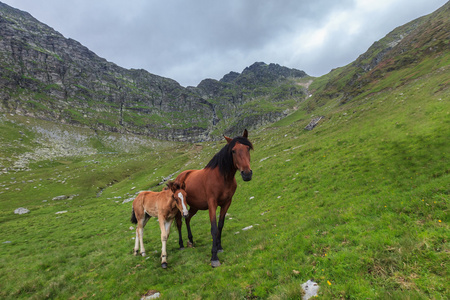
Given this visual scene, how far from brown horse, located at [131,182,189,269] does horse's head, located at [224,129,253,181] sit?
11.3ft

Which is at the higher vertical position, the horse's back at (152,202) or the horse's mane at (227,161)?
the horse's mane at (227,161)

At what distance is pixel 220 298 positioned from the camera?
5.78 metres

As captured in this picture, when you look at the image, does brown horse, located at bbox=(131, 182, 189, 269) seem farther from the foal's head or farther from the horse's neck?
the horse's neck

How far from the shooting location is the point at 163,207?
10195mm

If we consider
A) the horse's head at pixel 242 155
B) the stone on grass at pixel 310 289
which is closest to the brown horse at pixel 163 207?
the horse's head at pixel 242 155

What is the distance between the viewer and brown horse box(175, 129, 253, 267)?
8.30 meters

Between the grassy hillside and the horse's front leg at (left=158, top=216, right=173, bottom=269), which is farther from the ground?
the horse's front leg at (left=158, top=216, right=173, bottom=269)

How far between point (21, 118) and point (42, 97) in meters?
47.7

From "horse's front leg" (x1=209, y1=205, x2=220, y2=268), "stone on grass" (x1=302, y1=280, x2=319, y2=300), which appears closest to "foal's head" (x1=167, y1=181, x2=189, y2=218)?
"horse's front leg" (x1=209, y1=205, x2=220, y2=268)

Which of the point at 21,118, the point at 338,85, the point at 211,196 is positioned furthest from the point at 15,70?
the point at 338,85

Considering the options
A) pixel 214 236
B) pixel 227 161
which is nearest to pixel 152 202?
pixel 214 236

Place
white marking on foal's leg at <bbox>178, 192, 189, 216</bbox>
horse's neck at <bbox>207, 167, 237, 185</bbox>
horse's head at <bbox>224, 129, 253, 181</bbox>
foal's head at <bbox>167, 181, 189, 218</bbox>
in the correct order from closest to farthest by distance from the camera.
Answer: horse's head at <bbox>224, 129, 253, 181</bbox>, white marking on foal's leg at <bbox>178, 192, 189, 216</bbox>, foal's head at <bbox>167, 181, 189, 218</bbox>, horse's neck at <bbox>207, 167, 237, 185</bbox>

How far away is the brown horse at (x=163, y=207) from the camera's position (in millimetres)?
9336

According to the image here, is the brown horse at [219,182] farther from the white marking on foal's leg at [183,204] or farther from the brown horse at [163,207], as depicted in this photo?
the white marking on foal's leg at [183,204]
